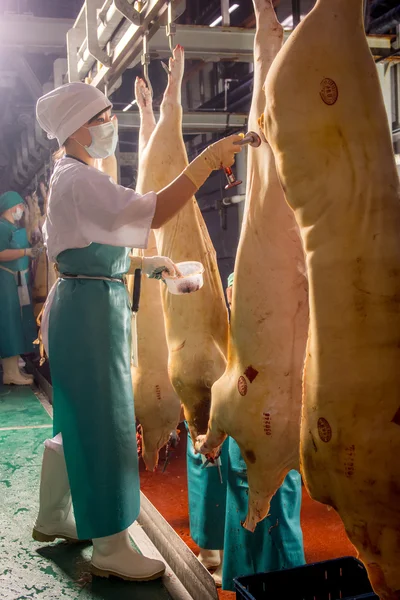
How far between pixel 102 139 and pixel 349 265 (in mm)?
1502

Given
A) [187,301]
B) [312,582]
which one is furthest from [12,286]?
[312,582]

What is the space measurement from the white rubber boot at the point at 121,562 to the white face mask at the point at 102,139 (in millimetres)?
1526

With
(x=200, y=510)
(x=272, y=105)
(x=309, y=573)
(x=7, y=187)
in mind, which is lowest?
(x=200, y=510)

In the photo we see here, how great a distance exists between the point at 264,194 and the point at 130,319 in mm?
997

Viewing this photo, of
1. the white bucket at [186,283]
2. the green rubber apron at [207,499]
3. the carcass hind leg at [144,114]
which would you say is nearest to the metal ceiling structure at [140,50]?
the carcass hind leg at [144,114]

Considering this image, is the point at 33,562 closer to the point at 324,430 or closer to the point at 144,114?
the point at 324,430

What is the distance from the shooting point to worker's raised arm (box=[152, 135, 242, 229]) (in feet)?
6.44

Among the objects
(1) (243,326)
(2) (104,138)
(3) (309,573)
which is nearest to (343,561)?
(3) (309,573)

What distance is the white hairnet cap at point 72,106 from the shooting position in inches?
92.9

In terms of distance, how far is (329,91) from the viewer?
125 centimetres

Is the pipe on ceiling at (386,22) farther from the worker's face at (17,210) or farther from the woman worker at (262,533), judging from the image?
the worker's face at (17,210)

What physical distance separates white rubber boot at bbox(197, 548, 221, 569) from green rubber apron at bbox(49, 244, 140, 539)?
1.09 m

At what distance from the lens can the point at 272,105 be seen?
4.38 ft

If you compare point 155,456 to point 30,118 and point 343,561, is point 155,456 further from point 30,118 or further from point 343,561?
point 30,118
